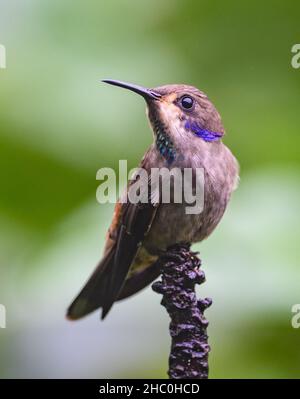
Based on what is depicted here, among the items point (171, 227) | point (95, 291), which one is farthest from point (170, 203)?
point (95, 291)

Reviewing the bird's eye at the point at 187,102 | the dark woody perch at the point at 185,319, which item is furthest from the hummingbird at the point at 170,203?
the dark woody perch at the point at 185,319

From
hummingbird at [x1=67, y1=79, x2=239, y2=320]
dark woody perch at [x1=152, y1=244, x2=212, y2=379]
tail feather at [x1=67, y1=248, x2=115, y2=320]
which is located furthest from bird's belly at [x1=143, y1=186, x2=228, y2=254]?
dark woody perch at [x1=152, y1=244, x2=212, y2=379]

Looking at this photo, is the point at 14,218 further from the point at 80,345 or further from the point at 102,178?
the point at 80,345

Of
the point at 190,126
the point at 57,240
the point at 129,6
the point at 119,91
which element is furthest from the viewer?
the point at 129,6

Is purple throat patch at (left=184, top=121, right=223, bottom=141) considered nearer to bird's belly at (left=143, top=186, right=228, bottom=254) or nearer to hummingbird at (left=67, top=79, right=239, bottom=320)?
hummingbird at (left=67, top=79, right=239, bottom=320)

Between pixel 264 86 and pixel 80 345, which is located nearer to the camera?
pixel 80 345

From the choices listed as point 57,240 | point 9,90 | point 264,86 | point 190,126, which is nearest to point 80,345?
point 57,240

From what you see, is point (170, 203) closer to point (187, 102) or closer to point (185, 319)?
point (187, 102)
